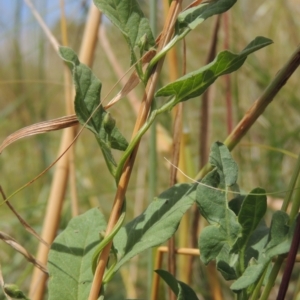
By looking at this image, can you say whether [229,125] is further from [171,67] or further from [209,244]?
[209,244]

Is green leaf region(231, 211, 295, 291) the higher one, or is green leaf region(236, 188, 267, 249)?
green leaf region(236, 188, 267, 249)

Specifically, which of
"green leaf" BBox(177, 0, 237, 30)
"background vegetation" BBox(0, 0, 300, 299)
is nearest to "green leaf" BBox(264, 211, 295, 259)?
"green leaf" BBox(177, 0, 237, 30)

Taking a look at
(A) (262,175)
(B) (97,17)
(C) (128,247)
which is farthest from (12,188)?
(C) (128,247)

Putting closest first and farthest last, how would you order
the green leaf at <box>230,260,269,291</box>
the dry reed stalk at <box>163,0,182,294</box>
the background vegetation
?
the green leaf at <box>230,260,269,291</box>, the dry reed stalk at <box>163,0,182,294</box>, the background vegetation

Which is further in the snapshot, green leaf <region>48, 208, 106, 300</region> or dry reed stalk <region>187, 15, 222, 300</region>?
dry reed stalk <region>187, 15, 222, 300</region>

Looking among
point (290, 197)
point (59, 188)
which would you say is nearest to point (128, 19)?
point (290, 197)

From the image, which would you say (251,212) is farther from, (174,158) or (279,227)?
(174,158)

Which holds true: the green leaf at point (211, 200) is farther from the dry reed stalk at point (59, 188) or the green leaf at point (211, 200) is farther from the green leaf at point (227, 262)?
the dry reed stalk at point (59, 188)

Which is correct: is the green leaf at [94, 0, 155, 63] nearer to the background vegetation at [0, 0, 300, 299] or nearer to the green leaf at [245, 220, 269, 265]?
the green leaf at [245, 220, 269, 265]
